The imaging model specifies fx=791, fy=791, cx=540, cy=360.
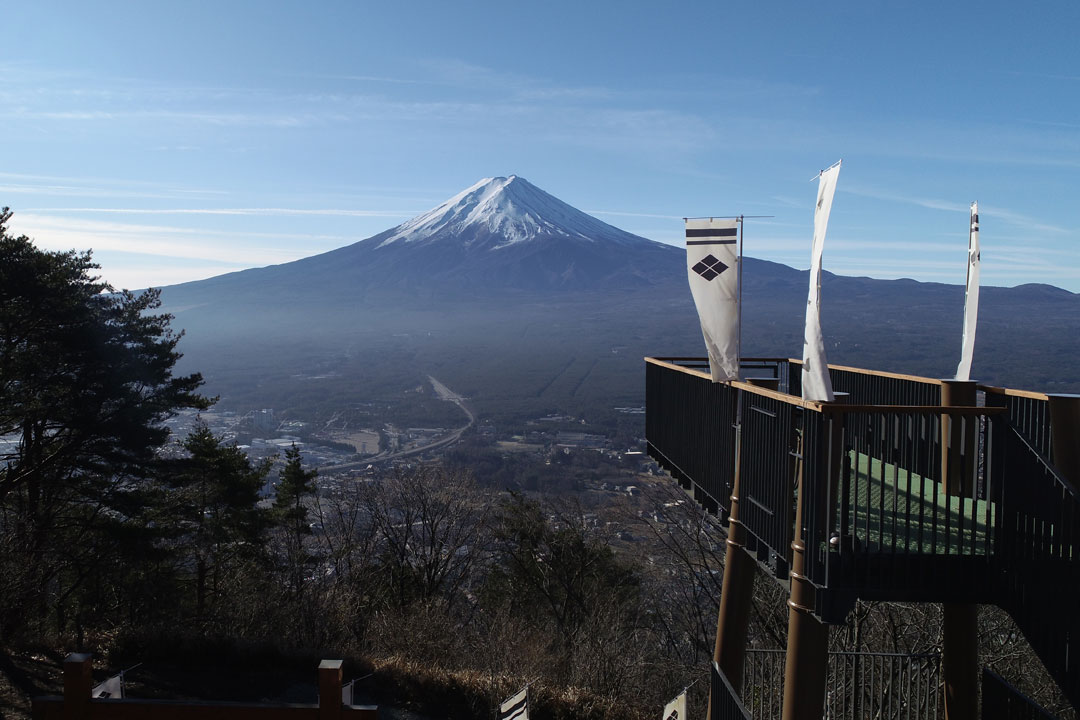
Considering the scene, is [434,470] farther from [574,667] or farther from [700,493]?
[700,493]

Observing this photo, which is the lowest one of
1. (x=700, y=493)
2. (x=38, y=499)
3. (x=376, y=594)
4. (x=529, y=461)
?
(x=529, y=461)

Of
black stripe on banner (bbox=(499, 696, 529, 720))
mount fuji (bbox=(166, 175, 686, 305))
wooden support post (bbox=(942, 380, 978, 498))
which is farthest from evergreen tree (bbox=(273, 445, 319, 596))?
mount fuji (bbox=(166, 175, 686, 305))

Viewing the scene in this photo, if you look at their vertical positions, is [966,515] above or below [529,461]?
above

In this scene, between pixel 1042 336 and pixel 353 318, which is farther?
pixel 353 318

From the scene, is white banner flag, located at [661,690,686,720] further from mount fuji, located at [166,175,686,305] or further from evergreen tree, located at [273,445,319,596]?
mount fuji, located at [166,175,686,305]

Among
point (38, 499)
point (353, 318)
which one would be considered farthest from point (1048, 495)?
point (353, 318)

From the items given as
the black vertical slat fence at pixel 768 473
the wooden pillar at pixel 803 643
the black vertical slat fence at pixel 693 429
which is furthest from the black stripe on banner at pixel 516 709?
the wooden pillar at pixel 803 643

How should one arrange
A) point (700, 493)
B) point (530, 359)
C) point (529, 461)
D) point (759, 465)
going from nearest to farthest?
1. point (759, 465)
2. point (700, 493)
3. point (529, 461)
4. point (530, 359)

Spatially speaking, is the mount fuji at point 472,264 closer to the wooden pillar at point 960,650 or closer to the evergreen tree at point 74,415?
the evergreen tree at point 74,415
